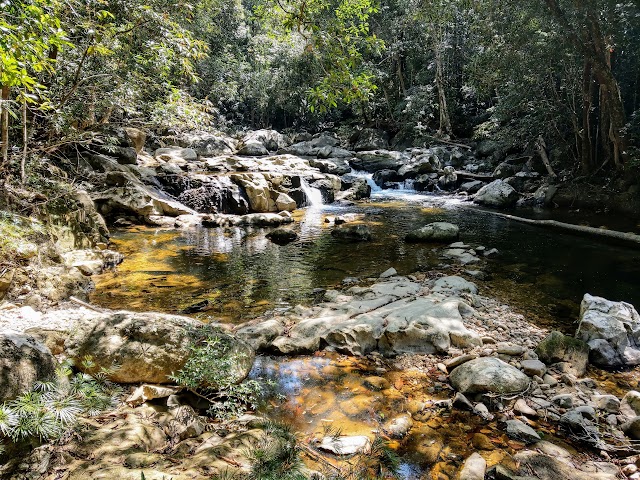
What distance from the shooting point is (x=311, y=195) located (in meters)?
16.9

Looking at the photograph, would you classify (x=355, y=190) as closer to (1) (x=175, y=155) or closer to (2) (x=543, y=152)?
(2) (x=543, y=152)

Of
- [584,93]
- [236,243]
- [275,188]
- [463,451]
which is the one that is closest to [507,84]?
[584,93]

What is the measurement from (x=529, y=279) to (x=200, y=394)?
6.40 meters

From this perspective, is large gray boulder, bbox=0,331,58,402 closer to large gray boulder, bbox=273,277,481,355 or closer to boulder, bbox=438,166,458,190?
large gray boulder, bbox=273,277,481,355

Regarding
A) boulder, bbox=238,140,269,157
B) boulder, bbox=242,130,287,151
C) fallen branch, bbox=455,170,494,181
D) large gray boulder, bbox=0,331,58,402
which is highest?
boulder, bbox=242,130,287,151

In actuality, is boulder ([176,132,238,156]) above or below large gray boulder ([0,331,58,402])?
above

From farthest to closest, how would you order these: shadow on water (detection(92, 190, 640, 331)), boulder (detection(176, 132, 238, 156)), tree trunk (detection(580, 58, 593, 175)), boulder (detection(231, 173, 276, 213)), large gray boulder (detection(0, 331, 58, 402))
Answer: boulder (detection(176, 132, 238, 156)) < boulder (detection(231, 173, 276, 213)) < tree trunk (detection(580, 58, 593, 175)) < shadow on water (detection(92, 190, 640, 331)) < large gray boulder (detection(0, 331, 58, 402))

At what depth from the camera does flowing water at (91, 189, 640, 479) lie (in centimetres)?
322

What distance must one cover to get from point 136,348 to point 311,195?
45.4 feet

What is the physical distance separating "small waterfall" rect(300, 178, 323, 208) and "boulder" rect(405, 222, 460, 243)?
7022mm

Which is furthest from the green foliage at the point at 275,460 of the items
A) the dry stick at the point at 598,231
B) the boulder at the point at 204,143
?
the boulder at the point at 204,143

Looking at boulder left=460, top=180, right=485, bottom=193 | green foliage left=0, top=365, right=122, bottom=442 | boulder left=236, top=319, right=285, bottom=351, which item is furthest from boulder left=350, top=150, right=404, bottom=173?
green foliage left=0, top=365, right=122, bottom=442

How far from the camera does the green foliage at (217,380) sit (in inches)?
122

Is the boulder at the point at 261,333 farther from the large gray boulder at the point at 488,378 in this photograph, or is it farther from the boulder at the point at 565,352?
the boulder at the point at 565,352
